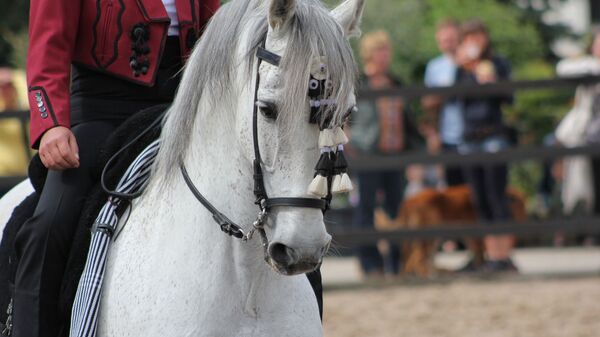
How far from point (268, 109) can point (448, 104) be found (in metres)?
8.47

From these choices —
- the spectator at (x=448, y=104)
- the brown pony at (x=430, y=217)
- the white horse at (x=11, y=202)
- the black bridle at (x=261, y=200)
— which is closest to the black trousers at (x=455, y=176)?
the spectator at (x=448, y=104)

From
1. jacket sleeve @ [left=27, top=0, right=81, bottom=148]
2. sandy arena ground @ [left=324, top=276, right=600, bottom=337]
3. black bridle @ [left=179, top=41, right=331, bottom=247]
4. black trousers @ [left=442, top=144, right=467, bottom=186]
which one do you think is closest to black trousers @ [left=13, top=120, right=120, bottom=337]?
jacket sleeve @ [left=27, top=0, right=81, bottom=148]

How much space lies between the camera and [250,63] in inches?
141

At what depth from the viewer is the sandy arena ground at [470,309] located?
873 cm

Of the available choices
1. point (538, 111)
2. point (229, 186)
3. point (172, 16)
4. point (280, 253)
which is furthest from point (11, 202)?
point (538, 111)

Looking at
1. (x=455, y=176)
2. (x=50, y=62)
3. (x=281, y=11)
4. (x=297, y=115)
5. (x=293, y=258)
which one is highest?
(x=281, y=11)

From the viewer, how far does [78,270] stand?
12.8 feet

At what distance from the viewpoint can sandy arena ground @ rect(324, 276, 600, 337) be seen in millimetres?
8727

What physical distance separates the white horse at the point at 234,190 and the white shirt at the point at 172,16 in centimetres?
43

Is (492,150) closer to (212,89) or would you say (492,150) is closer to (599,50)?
(599,50)

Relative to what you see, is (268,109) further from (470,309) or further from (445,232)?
(445,232)

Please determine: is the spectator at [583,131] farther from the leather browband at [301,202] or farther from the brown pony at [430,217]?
the leather browband at [301,202]

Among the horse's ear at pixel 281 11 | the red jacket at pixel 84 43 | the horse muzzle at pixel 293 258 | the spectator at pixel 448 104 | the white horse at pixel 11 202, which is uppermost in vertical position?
the horse's ear at pixel 281 11

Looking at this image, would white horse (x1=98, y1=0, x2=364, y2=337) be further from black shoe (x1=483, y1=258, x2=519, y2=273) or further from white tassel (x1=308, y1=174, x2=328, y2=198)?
black shoe (x1=483, y1=258, x2=519, y2=273)
